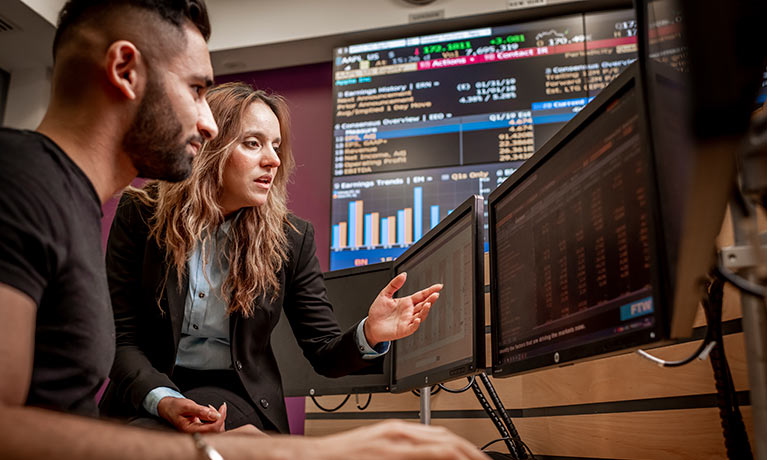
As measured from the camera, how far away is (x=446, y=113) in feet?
11.7

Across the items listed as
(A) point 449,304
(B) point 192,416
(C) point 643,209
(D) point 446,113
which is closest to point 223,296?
(B) point 192,416

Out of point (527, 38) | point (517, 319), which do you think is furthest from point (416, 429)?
point (527, 38)

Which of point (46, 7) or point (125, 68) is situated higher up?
point (46, 7)

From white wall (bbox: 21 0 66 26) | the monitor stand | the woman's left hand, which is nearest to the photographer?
the woman's left hand

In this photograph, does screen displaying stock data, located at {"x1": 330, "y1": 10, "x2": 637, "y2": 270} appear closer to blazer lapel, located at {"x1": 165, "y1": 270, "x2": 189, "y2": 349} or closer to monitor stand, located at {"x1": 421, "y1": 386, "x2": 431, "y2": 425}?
monitor stand, located at {"x1": 421, "y1": 386, "x2": 431, "y2": 425}

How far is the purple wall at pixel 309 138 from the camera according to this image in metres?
4.02

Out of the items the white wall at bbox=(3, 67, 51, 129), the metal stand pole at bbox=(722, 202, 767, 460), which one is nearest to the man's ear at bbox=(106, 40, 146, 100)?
the metal stand pole at bbox=(722, 202, 767, 460)

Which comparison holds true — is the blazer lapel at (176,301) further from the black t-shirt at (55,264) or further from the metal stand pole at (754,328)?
the metal stand pole at (754,328)

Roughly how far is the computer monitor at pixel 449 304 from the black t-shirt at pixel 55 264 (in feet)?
2.39

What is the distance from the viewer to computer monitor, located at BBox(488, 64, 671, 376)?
90cm

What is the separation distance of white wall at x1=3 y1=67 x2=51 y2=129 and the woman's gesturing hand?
337cm

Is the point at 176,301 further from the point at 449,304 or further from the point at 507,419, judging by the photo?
the point at 507,419

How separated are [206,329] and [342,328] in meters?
0.52

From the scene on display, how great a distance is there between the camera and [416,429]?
69 cm
